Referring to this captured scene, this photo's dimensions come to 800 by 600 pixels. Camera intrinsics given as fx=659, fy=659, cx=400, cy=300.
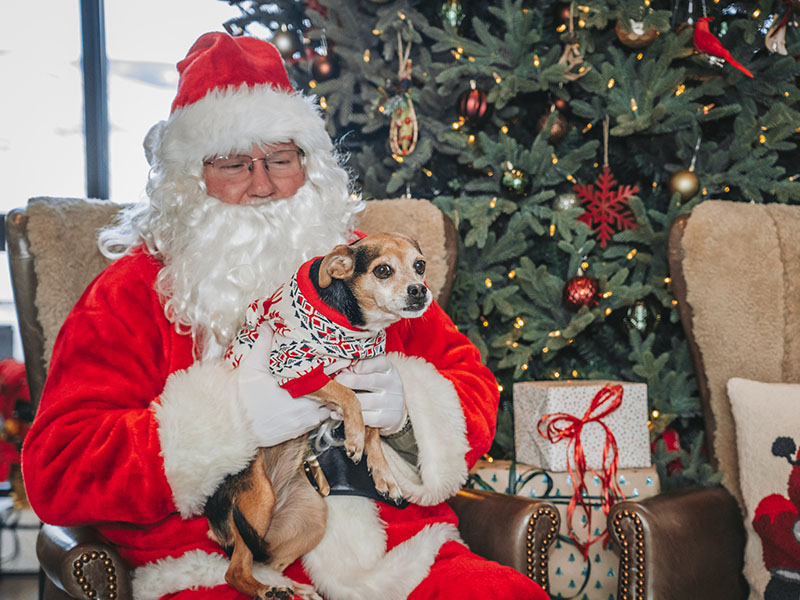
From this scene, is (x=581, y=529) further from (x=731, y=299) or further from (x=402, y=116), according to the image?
(x=402, y=116)

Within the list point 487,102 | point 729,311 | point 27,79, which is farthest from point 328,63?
point 27,79

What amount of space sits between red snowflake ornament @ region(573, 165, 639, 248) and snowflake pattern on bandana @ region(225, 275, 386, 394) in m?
1.45

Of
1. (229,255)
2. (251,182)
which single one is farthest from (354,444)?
(251,182)

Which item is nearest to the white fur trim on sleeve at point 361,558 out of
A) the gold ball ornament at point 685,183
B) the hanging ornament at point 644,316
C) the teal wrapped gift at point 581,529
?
the teal wrapped gift at point 581,529

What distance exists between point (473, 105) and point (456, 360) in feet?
3.62

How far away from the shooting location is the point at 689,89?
2.50 metres

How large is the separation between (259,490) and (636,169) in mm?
2120

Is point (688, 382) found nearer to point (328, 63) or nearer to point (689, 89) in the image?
point (689, 89)

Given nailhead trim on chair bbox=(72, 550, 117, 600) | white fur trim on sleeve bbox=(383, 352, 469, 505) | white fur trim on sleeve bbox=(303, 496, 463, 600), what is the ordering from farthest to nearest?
white fur trim on sleeve bbox=(383, 352, 469, 505) < white fur trim on sleeve bbox=(303, 496, 463, 600) < nailhead trim on chair bbox=(72, 550, 117, 600)

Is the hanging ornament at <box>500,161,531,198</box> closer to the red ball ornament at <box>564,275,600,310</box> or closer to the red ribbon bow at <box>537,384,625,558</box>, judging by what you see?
the red ball ornament at <box>564,275,600,310</box>

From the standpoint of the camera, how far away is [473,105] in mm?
2531

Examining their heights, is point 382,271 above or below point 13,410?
above

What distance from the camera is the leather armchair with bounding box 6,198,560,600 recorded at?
1412 millimetres

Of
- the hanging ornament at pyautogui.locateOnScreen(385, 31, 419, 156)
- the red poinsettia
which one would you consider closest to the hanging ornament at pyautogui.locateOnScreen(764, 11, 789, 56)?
the hanging ornament at pyautogui.locateOnScreen(385, 31, 419, 156)
